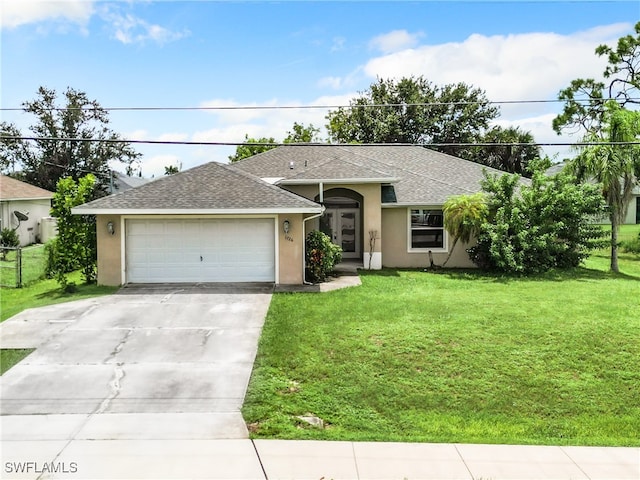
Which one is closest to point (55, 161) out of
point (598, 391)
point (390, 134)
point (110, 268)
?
point (390, 134)

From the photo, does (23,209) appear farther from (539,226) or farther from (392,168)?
(539,226)

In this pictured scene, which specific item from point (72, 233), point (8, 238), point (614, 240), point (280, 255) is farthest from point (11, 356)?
point (614, 240)

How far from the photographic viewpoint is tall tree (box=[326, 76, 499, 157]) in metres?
40.1

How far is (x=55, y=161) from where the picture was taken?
1631 inches

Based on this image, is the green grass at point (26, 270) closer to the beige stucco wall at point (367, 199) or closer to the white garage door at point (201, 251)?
the white garage door at point (201, 251)

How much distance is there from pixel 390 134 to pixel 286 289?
27961 mm

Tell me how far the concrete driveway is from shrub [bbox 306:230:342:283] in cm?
257

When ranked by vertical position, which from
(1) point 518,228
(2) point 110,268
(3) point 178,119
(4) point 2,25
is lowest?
(2) point 110,268

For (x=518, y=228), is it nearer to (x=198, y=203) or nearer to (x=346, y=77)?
(x=346, y=77)

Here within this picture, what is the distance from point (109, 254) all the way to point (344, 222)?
9131 mm

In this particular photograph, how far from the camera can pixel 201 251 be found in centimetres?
1491

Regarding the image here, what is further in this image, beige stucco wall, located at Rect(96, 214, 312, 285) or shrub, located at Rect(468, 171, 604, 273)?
shrub, located at Rect(468, 171, 604, 273)

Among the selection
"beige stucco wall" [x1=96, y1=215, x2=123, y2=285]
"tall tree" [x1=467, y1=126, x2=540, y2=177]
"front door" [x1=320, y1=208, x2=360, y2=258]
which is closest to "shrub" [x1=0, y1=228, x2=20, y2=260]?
"beige stucco wall" [x1=96, y1=215, x2=123, y2=285]

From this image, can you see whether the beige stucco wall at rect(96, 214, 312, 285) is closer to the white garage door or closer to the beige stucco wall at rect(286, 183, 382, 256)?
the white garage door
